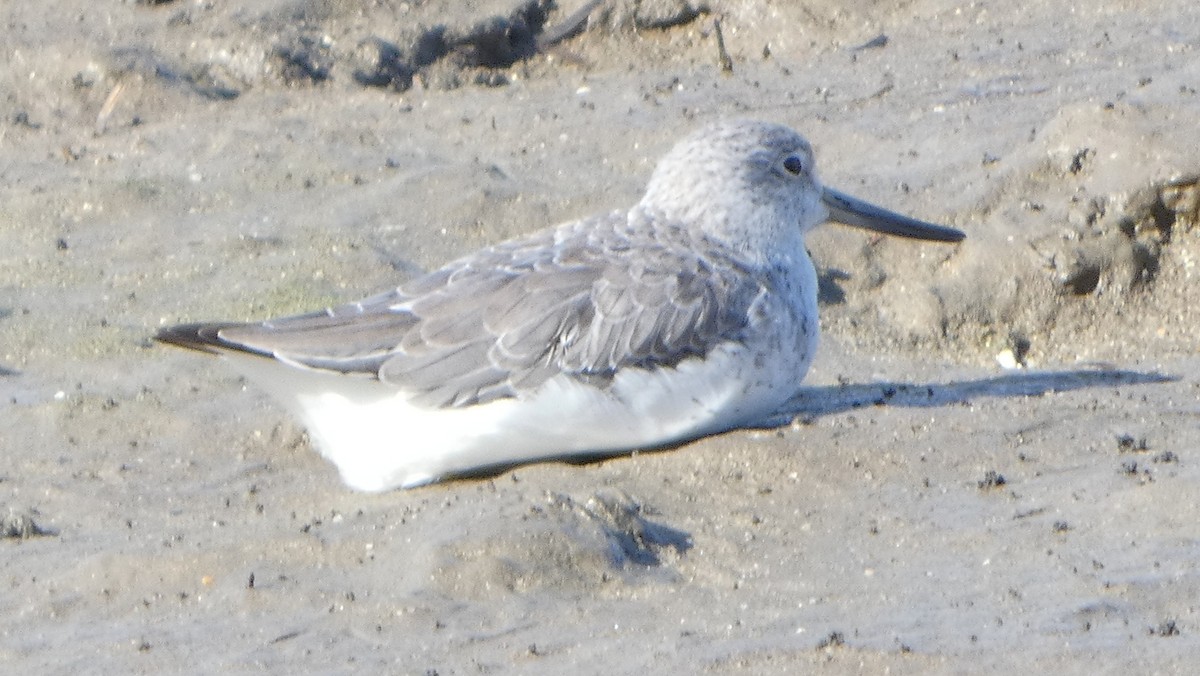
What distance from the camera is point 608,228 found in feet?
20.3

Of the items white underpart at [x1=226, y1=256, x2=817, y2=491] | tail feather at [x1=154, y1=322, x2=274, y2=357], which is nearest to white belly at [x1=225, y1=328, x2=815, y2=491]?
white underpart at [x1=226, y1=256, x2=817, y2=491]

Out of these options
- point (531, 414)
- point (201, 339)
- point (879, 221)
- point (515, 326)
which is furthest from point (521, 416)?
point (879, 221)

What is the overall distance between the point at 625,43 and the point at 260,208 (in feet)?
9.34

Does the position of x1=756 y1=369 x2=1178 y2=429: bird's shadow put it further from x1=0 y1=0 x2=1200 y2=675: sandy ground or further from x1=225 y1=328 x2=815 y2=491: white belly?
x1=225 y1=328 x2=815 y2=491: white belly

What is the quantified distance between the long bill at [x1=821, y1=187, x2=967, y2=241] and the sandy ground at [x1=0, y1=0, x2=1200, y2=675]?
0.46 metres

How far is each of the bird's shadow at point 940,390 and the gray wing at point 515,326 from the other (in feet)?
1.65

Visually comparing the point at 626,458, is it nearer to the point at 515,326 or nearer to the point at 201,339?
the point at 515,326

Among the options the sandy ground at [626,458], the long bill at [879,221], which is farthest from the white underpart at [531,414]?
the long bill at [879,221]

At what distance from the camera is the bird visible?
567 centimetres

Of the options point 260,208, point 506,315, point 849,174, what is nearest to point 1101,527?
point 506,315

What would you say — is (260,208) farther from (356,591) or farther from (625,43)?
(356,591)

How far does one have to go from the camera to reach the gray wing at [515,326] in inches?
223

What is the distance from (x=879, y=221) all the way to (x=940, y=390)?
853 mm

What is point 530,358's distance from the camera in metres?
5.69
